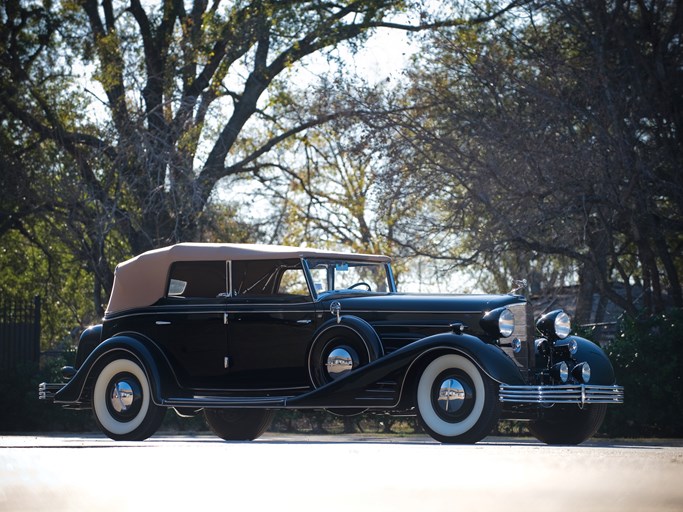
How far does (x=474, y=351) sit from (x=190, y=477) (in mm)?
3340

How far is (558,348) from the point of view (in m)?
11.0

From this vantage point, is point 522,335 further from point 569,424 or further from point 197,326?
point 197,326

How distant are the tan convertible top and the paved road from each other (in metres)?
2.89

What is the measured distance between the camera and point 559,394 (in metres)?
9.67

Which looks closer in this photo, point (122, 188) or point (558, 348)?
point (558, 348)

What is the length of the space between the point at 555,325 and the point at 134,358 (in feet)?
13.7

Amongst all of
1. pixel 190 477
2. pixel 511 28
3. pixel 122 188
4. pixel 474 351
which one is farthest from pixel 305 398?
pixel 122 188

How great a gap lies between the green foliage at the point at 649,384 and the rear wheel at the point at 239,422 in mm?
4875

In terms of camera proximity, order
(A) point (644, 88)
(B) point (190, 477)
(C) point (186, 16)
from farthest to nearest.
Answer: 1. (C) point (186, 16)
2. (A) point (644, 88)
3. (B) point (190, 477)

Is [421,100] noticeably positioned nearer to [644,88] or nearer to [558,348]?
[644,88]

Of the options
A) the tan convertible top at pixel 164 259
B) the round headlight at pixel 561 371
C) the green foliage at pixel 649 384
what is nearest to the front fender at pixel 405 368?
the round headlight at pixel 561 371

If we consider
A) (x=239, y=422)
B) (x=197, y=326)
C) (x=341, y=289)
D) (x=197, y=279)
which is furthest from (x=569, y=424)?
(x=197, y=279)

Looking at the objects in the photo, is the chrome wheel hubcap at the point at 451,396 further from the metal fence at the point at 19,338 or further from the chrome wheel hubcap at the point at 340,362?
the metal fence at the point at 19,338

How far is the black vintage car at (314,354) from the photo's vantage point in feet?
32.4
